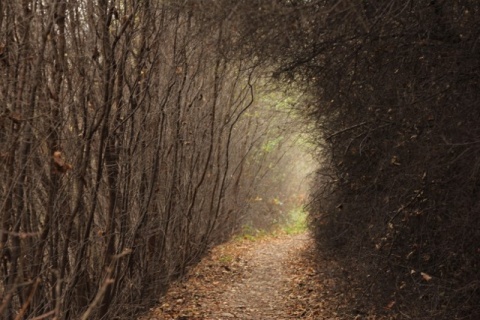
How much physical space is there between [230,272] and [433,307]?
612cm

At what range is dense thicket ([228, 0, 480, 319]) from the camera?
5.30 metres

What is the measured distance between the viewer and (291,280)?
1092 centimetres

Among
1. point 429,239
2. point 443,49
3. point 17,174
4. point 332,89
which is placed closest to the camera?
point 17,174

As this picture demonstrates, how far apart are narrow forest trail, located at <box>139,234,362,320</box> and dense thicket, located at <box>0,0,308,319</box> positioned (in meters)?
0.47

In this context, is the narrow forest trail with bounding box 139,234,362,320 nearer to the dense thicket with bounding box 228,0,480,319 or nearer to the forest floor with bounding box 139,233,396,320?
the forest floor with bounding box 139,233,396,320

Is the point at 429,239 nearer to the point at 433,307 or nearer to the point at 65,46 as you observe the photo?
the point at 433,307

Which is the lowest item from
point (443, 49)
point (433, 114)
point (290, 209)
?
point (290, 209)

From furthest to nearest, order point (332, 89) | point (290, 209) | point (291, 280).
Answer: point (290, 209)
point (291, 280)
point (332, 89)

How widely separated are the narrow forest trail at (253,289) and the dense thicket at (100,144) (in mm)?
473

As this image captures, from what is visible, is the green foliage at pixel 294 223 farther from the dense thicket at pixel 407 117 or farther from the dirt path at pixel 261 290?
the dense thicket at pixel 407 117

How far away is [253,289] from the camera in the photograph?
404 inches

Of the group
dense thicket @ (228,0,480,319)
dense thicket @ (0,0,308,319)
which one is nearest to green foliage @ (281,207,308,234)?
dense thicket @ (0,0,308,319)

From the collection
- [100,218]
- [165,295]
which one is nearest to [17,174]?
[100,218]

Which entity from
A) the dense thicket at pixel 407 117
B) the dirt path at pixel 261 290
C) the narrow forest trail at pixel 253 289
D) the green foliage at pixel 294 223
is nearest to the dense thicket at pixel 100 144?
the narrow forest trail at pixel 253 289
